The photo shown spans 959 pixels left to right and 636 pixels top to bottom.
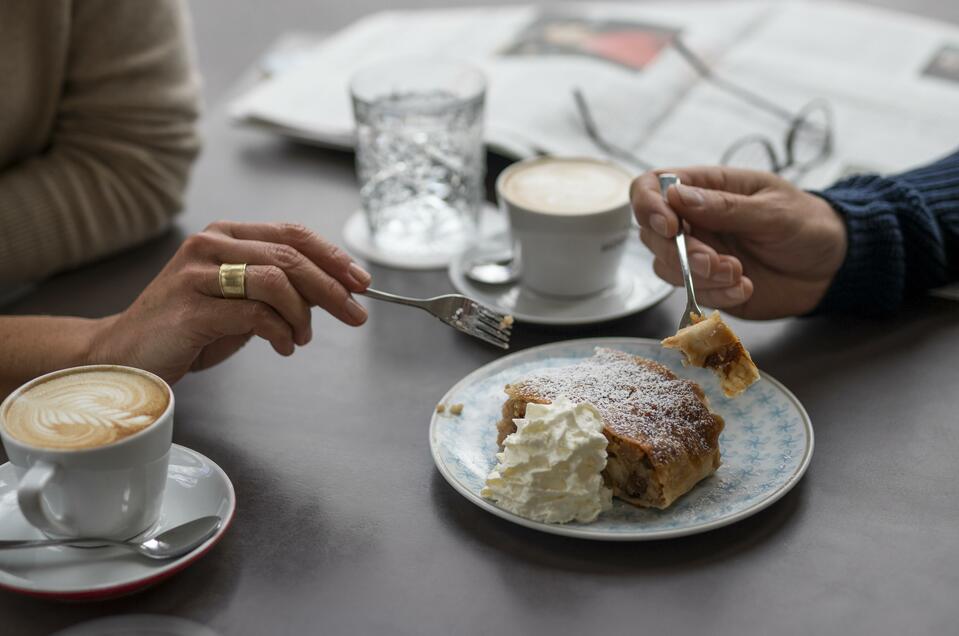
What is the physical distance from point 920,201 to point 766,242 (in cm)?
22

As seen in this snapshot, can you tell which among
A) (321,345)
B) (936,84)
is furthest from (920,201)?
(321,345)

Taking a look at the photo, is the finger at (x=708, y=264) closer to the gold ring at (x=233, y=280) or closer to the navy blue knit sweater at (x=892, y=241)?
the navy blue knit sweater at (x=892, y=241)

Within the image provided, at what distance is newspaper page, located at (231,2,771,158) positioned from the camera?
1693 millimetres

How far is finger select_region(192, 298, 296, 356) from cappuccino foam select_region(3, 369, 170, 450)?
0.15 metres

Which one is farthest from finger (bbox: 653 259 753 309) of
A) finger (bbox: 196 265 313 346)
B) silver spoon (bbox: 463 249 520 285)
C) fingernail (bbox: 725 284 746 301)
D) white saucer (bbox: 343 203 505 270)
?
finger (bbox: 196 265 313 346)

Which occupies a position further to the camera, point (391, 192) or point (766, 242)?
point (391, 192)

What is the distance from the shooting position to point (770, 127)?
172 cm

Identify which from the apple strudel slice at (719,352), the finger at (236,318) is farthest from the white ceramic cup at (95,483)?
A: the apple strudel slice at (719,352)

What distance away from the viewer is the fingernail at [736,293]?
3.81 feet

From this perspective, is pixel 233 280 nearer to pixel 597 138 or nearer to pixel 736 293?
pixel 736 293

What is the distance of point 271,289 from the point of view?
107 centimetres

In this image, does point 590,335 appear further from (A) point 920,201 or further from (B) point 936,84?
(B) point 936,84

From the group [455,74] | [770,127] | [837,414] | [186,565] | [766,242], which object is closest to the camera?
[186,565]

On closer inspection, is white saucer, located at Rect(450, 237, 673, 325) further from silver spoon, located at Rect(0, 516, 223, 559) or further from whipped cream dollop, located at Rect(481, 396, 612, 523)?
silver spoon, located at Rect(0, 516, 223, 559)
